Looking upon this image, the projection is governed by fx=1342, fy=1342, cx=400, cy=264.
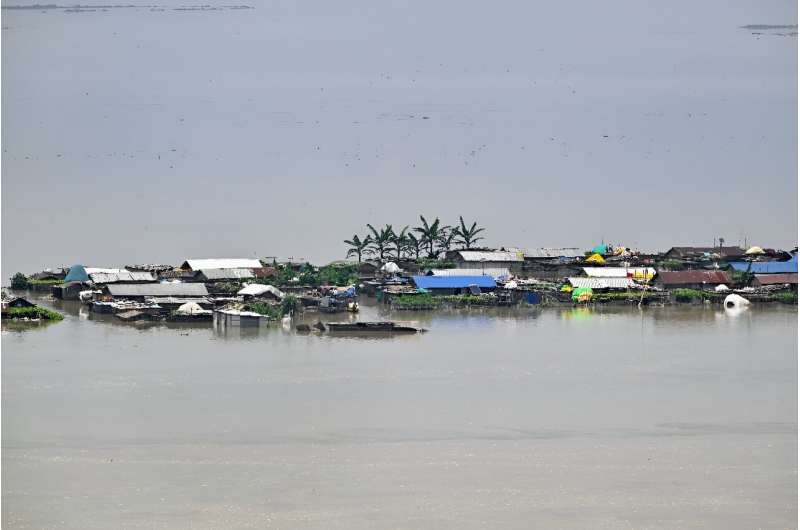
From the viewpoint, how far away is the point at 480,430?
19.9 ft

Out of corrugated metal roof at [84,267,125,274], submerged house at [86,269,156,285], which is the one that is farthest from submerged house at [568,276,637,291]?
corrugated metal roof at [84,267,125,274]

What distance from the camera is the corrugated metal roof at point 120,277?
12.5 meters

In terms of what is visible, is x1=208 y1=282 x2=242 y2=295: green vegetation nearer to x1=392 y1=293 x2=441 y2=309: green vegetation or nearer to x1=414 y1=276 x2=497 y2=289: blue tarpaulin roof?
x1=392 y1=293 x2=441 y2=309: green vegetation

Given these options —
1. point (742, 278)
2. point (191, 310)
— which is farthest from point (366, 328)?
point (742, 278)

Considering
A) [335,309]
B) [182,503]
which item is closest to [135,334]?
[335,309]

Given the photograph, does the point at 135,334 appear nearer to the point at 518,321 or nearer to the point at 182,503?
the point at 518,321

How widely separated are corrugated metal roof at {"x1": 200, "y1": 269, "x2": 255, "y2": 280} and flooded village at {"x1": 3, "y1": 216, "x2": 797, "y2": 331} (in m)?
0.01

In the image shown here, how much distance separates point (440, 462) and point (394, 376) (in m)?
2.03

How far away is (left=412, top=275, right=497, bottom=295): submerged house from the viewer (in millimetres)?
12414

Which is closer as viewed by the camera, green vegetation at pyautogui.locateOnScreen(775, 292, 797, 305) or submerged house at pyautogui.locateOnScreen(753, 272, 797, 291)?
green vegetation at pyautogui.locateOnScreen(775, 292, 797, 305)

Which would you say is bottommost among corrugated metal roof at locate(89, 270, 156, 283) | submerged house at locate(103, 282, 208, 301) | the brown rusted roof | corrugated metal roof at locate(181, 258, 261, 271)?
submerged house at locate(103, 282, 208, 301)

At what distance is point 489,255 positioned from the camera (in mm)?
14570

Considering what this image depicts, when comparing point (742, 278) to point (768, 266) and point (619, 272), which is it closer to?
point (768, 266)

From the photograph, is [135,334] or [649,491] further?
[135,334]
